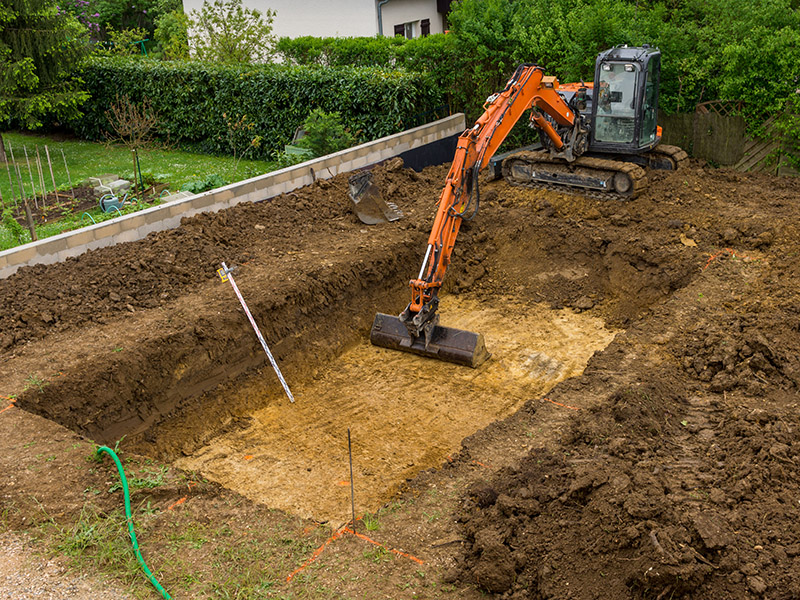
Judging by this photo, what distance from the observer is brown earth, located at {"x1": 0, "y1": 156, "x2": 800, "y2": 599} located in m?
5.89

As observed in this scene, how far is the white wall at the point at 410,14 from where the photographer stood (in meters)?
22.9

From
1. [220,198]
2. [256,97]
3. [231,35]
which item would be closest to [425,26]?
[231,35]

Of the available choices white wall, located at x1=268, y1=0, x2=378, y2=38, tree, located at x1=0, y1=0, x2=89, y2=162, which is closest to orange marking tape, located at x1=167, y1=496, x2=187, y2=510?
tree, located at x1=0, y1=0, x2=89, y2=162

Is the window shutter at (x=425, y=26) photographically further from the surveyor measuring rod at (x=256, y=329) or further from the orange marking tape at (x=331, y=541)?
the orange marking tape at (x=331, y=541)

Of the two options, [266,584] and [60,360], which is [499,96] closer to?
[60,360]

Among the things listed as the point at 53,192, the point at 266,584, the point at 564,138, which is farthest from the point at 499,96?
the point at 53,192

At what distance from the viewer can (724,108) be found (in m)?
15.0

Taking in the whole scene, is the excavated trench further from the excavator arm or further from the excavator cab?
the excavator cab

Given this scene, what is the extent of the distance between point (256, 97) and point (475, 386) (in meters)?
11.3

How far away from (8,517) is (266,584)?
7.97 ft

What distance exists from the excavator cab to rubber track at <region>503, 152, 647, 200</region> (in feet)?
1.44

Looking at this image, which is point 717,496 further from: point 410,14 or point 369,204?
point 410,14

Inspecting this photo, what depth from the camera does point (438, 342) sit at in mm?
10500

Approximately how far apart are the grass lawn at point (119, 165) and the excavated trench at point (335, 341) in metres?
4.31
